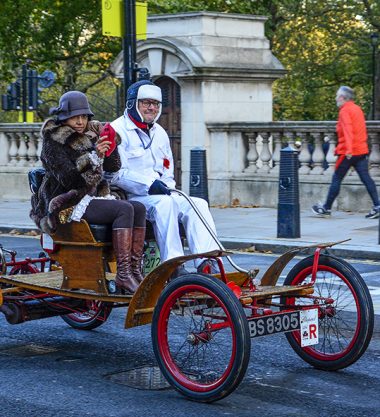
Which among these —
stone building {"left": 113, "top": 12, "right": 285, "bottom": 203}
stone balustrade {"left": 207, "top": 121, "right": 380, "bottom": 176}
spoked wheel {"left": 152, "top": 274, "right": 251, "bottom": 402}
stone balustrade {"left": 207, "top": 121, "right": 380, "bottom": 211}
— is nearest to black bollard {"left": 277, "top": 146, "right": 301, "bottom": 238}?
A: stone balustrade {"left": 207, "top": 121, "right": 380, "bottom": 211}

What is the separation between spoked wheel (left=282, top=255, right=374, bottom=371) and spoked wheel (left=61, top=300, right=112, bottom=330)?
1500 mm

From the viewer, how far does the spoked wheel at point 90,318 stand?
8.12 meters

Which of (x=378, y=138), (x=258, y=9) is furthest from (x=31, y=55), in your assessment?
(x=378, y=138)

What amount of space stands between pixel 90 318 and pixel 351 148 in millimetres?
9128

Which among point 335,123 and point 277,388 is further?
point 335,123

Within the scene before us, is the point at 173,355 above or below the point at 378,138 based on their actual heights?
below

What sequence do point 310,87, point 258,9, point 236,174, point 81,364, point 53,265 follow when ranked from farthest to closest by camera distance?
point 310,87 < point 258,9 < point 236,174 < point 53,265 < point 81,364

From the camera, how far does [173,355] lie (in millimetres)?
6523

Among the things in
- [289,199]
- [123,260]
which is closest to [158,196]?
[123,260]

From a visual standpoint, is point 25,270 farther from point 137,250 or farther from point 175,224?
point 175,224

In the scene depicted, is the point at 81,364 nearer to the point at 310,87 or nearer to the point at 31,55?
the point at 31,55

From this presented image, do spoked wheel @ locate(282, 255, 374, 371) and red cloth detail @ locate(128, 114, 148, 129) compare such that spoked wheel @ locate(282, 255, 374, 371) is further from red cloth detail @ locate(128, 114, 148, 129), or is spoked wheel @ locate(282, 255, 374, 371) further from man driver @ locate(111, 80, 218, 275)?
red cloth detail @ locate(128, 114, 148, 129)

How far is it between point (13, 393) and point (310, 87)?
38147mm

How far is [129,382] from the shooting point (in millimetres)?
6812
